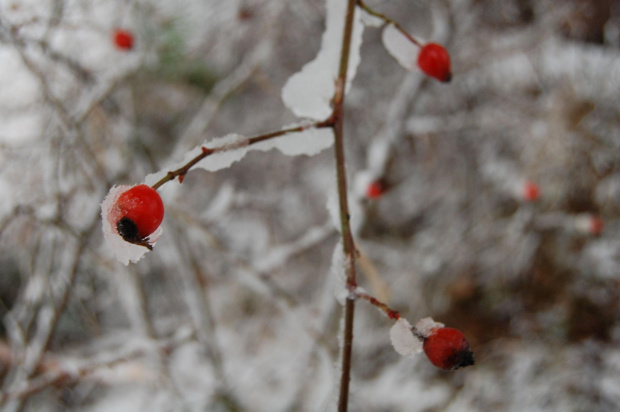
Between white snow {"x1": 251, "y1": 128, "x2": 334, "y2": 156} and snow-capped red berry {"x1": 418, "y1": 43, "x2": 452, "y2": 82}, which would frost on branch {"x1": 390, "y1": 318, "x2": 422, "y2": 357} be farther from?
snow-capped red berry {"x1": 418, "y1": 43, "x2": 452, "y2": 82}

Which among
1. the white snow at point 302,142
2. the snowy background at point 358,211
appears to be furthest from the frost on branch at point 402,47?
the snowy background at point 358,211

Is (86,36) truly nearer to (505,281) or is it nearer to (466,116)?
(466,116)

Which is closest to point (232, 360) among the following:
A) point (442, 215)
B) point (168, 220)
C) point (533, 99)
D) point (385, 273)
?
point (385, 273)

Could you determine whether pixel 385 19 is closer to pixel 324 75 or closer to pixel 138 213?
pixel 324 75

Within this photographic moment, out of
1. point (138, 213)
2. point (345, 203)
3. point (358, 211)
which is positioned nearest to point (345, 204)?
point (345, 203)

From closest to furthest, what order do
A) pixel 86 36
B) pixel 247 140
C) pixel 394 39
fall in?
pixel 247 140, pixel 394 39, pixel 86 36

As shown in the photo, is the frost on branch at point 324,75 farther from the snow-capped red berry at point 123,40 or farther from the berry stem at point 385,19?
the snow-capped red berry at point 123,40
